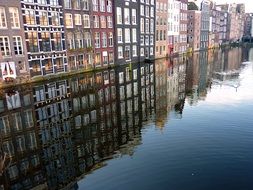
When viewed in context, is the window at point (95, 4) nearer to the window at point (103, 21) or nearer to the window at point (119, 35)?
the window at point (103, 21)

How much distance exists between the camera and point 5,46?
1689 inches

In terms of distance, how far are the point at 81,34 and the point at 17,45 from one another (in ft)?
52.7

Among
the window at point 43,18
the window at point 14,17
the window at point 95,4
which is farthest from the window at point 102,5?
the window at point 14,17

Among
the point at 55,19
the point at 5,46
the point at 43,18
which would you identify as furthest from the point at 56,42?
the point at 5,46

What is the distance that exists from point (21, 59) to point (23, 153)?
2963 cm

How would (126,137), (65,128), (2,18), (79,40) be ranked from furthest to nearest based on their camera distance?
(79,40) < (2,18) < (65,128) < (126,137)

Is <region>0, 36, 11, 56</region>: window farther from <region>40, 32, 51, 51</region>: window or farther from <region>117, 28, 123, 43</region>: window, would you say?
<region>117, 28, 123, 43</region>: window

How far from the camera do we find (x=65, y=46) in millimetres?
52938

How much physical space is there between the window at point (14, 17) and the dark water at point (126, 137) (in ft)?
40.3

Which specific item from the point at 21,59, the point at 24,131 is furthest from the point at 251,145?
the point at 21,59

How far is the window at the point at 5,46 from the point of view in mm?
42406

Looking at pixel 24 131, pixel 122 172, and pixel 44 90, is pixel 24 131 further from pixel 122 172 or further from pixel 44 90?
pixel 44 90

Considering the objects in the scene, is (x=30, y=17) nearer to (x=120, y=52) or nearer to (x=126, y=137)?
(x=120, y=52)

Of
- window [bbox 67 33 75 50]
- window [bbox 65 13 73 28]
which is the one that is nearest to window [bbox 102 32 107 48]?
window [bbox 67 33 75 50]
